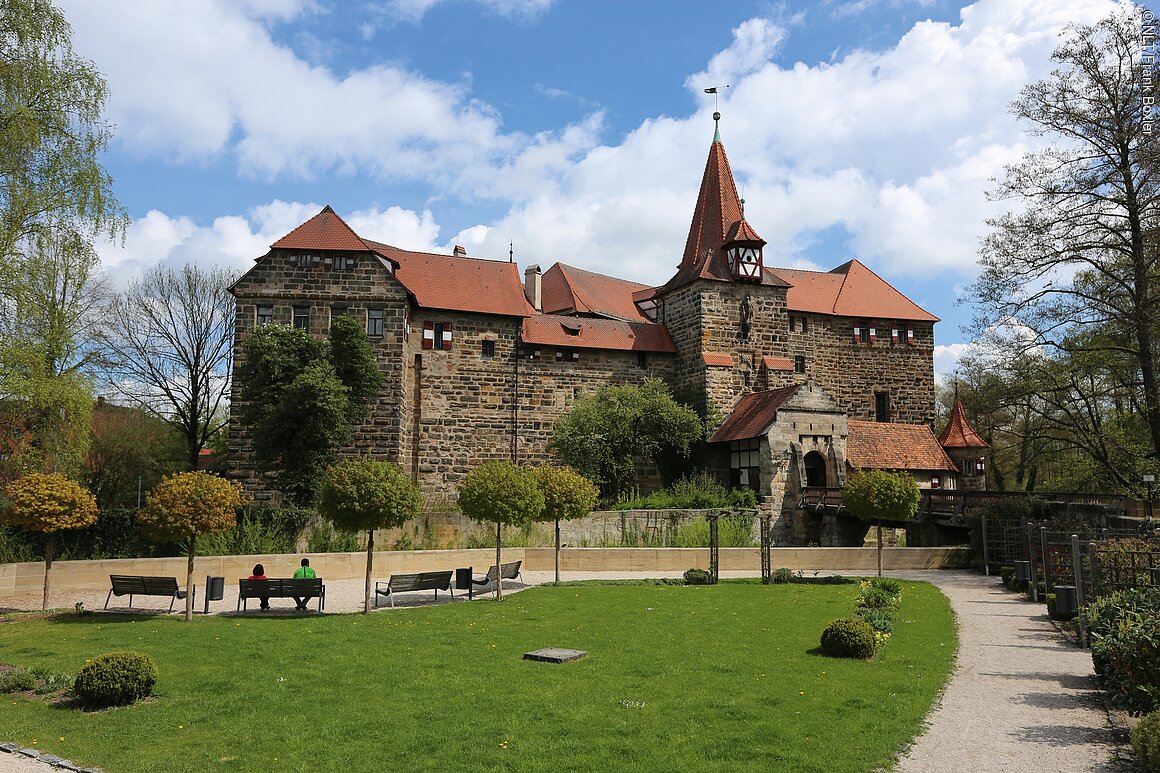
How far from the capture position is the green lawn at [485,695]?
785 centimetres

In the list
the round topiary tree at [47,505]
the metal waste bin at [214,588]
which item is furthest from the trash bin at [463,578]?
the round topiary tree at [47,505]

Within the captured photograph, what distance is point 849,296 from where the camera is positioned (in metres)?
47.2

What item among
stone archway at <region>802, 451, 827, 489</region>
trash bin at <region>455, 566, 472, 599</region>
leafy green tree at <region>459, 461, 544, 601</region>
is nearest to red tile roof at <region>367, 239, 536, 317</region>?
stone archway at <region>802, 451, 827, 489</region>

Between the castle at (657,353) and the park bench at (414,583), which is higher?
the castle at (657,353)

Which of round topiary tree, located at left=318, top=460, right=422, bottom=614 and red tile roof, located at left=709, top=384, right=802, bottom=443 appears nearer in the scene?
round topiary tree, located at left=318, top=460, right=422, bottom=614

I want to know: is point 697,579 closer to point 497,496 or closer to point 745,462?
point 497,496

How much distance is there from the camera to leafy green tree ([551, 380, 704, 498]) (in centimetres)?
3541

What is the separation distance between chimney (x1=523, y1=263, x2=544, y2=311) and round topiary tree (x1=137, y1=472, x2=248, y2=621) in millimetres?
29049

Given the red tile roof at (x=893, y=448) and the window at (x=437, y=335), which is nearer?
the window at (x=437, y=335)

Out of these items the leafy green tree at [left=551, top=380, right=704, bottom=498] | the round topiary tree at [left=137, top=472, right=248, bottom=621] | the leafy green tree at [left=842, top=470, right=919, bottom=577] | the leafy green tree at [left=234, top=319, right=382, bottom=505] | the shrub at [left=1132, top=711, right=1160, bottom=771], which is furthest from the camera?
the leafy green tree at [left=551, top=380, right=704, bottom=498]

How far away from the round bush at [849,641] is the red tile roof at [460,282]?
27.0 meters

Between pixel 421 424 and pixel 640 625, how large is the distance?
75.7 ft

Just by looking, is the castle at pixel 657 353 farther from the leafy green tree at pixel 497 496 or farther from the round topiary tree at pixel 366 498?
the round topiary tree at pixel 366 498

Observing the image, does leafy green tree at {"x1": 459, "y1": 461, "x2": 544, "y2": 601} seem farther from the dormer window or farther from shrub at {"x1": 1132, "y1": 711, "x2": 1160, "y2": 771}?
the dormer window
